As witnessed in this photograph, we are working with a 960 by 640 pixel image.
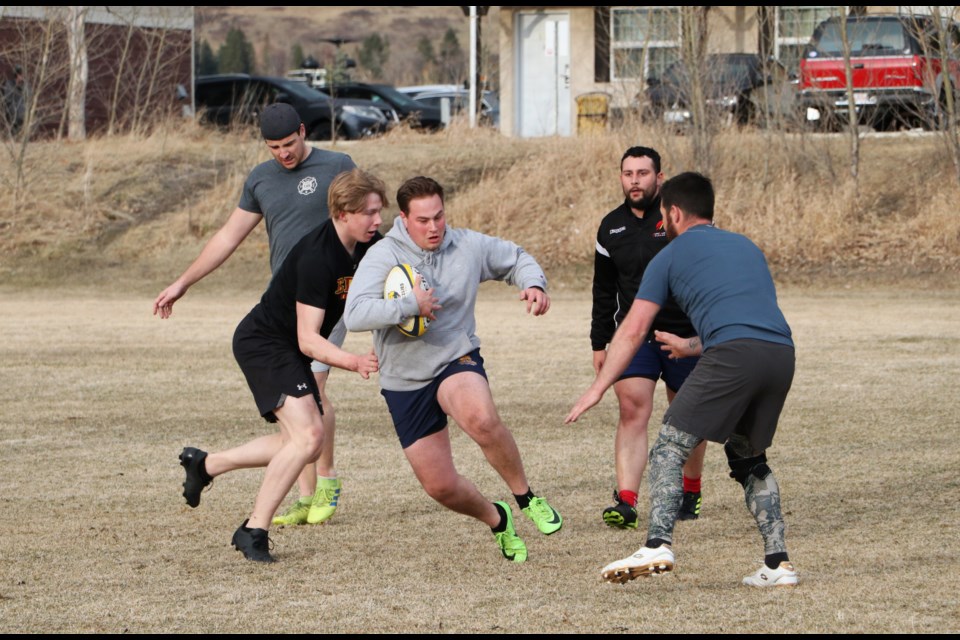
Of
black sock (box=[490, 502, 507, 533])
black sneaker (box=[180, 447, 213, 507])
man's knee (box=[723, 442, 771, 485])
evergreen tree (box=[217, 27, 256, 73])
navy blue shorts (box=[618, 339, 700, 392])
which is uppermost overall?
evergreen tree (box=[217, 27, 256, 73])

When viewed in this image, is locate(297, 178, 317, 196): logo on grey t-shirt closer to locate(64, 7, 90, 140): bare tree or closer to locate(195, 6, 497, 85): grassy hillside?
locate(64, 7, 90, 140): bare tree

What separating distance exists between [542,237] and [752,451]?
18570 millimetres

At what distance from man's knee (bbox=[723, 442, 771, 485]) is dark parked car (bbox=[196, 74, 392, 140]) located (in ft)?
79.6

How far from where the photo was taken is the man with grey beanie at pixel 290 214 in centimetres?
748

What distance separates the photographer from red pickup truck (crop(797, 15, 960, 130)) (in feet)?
80.1

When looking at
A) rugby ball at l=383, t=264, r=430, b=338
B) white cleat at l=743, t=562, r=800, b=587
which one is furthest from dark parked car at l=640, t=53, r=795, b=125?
white cleat at l=743, t=562, r=800, b=587

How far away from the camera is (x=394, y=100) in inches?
1379

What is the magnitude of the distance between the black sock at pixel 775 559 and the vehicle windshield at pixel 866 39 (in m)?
20.8

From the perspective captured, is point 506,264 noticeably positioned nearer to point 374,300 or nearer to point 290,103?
point 374,300

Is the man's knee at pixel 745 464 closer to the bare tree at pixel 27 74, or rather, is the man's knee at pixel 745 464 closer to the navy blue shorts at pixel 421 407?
the navy blue shorts at pixel 421 407

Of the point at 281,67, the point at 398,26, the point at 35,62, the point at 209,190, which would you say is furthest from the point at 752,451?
the point at 398,26

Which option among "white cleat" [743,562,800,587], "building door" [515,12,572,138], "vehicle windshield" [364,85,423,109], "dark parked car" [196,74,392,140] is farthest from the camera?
"vehicle windshield" [364,85,423,109]

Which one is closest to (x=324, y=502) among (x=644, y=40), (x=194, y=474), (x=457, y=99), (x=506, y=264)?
(x=194, y=474)

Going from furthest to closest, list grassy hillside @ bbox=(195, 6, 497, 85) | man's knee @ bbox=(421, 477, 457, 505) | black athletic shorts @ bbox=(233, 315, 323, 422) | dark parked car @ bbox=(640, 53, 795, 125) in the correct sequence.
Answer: grassy hillside @ bbox=(195, 6, 497, 85)
dark parked car @ bbox=(640, 53, 795, 125)
black athletic shorts @ bbox=(233, 315, 323, 422)
man's knee @ bbox=(421, 477, 457, 505)
